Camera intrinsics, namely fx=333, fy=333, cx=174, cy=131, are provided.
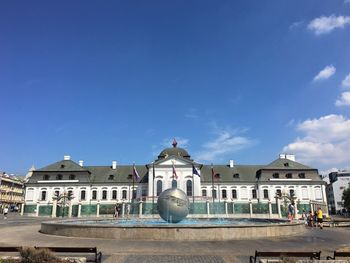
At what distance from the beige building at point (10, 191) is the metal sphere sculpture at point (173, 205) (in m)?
89.2

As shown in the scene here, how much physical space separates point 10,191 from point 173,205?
100202mm

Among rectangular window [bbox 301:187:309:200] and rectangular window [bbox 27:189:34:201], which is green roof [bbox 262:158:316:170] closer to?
rectangular window [bbox 301:187:309:200]

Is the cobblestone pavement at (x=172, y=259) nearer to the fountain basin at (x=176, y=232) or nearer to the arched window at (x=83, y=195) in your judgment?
the fountain basin at (x=176, y=232)

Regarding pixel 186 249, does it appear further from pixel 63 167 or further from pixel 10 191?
pixel 10 191

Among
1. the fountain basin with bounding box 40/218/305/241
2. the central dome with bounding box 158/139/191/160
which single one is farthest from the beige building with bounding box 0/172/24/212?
the fountain basin with bounding box 40/218/305/241

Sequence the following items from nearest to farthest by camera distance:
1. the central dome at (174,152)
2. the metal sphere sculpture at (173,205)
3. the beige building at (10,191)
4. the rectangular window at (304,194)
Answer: the metal sphere sculpture at (173,205) < the rectangular window at (304,194) < the central dome at (174,152) < the beige building at (10,191)

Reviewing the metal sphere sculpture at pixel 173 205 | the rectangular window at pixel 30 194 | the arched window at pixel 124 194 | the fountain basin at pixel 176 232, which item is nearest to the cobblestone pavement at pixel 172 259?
the fountain basin at pixel 176 232

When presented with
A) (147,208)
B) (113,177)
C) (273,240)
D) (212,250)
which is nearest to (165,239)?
(212,250)


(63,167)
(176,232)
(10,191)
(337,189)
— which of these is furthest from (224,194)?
(10,191)

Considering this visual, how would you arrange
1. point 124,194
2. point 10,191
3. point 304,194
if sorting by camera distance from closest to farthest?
point 304,194
point 124,194
point 10,191

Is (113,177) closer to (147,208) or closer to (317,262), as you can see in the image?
(147,208)

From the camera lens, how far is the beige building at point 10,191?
9994 cm

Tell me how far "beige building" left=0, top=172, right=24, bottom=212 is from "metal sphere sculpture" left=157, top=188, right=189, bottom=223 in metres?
89.2

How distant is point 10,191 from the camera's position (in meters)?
106
